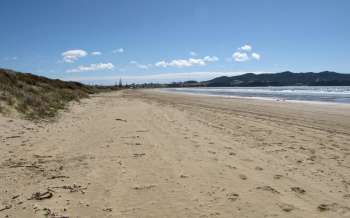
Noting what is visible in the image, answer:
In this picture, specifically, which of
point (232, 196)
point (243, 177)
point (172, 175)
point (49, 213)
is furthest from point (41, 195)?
point (243, 177)

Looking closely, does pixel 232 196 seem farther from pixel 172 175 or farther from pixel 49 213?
pixel 49 213

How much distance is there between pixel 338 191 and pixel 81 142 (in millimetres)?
6109

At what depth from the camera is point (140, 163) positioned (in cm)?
626

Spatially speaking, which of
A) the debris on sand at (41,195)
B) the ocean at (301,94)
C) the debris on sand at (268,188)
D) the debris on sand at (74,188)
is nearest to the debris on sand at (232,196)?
the debris on sand at (268,188)

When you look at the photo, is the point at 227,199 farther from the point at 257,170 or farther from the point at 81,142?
the point at 81,142

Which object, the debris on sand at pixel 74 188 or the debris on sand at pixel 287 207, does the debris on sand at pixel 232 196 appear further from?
the debris on sand at pixel 74 188

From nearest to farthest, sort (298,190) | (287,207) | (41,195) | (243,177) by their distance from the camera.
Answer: (287,207)
(41,195)
(298,190)
(243,177)

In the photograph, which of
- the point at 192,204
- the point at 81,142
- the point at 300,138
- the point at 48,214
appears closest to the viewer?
the point at 48,214

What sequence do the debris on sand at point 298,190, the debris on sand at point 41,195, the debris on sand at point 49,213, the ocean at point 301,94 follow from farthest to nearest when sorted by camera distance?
1. the ocean at point 301,94
2. the debris on sand at point 298,190
3. the debris on sand at point 41,195
4. the debris on sand at point 49,213

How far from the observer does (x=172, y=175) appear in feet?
17.8

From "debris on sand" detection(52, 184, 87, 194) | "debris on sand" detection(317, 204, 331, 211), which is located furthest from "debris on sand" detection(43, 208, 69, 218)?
"debris on sand" detection(317, 204, 331, 211)


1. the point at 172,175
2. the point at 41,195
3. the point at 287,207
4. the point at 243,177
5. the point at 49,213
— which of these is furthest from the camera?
the point at 172,175

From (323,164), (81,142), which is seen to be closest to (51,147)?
(81,142)

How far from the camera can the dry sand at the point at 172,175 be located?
13.2ft
